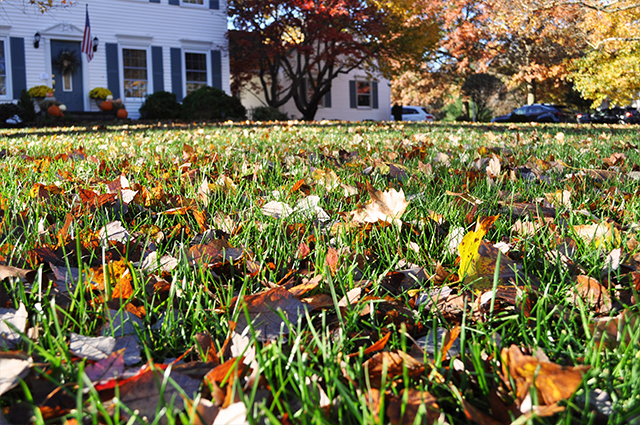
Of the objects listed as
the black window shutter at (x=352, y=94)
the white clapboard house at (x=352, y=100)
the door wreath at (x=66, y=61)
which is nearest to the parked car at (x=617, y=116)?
the white clapboard house at (x=352, y=100)

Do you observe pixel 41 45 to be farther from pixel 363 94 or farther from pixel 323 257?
pixel 323 257

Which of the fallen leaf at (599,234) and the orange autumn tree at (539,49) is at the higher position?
the orange autumn tree at (539,49)

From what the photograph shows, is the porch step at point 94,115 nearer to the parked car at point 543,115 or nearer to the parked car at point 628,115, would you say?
the parked car at point 543,115

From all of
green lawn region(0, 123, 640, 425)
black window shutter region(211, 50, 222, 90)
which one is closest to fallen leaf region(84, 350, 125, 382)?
green lawn region(0, 123, 640, 425)

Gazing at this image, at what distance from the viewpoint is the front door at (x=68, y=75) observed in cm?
1614

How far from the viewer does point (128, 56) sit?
670 inches

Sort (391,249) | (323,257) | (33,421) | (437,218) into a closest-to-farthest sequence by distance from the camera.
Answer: (33,421)
(323,257)
(391,249)
(437,218)

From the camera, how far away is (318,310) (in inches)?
42.4

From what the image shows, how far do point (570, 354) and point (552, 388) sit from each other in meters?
0.18

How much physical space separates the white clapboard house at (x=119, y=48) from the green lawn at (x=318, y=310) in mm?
16158

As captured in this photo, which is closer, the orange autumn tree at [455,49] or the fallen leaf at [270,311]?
the fallen leaf at [270,311]

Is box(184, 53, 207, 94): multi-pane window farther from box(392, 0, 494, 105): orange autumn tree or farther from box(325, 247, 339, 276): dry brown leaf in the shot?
box(325, 247, 339, 276): dry brown leaf

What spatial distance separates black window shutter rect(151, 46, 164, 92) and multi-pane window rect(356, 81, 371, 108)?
11.1 metres

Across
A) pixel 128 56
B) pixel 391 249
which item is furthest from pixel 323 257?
pixel 128 56
